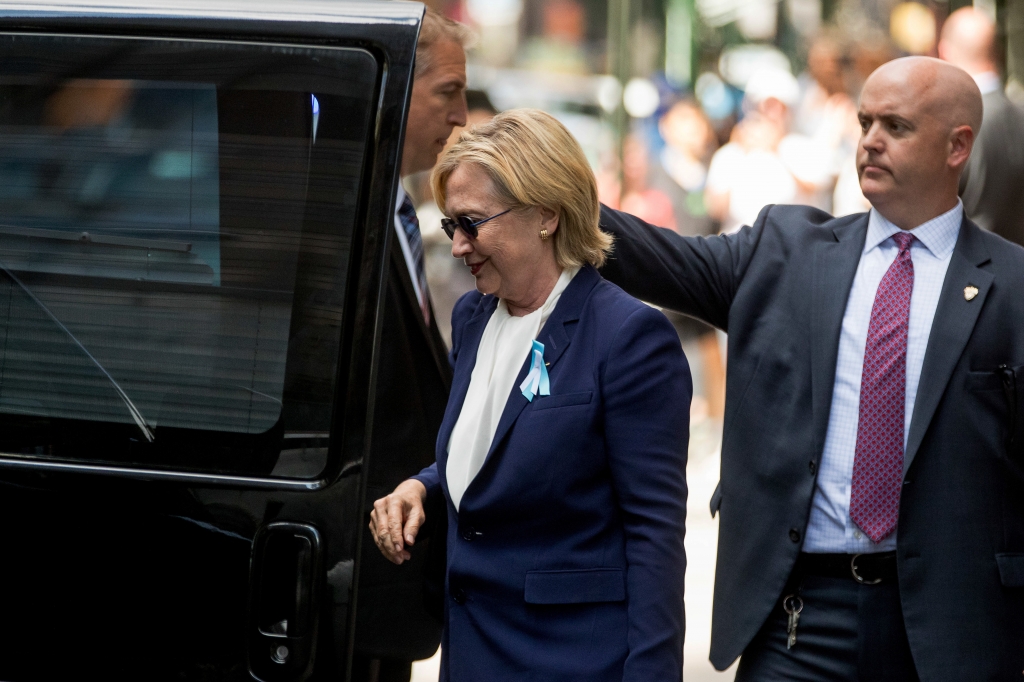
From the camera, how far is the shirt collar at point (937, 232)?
8.95 feet

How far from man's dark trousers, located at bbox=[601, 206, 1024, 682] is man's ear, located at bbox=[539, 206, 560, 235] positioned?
1.77 feet

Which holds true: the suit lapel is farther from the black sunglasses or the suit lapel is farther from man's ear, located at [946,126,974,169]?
man's ear, located at [946,126,974,169]

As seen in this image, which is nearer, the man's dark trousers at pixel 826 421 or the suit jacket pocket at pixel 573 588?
the suit jacket pocket at pixel 573 588

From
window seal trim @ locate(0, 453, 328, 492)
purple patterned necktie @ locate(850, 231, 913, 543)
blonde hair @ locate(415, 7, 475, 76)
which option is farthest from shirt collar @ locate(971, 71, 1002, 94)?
window seal trim @ locate(0, 453, 328, 492)

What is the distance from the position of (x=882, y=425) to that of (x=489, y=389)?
90 cm

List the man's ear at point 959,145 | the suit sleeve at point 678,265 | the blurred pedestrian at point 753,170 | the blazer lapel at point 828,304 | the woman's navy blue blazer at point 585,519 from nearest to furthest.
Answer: the woman's navy blue blazer at point 585,519 → the blazer lapel at point 828,304 → the man's ear at point 959,145 → the suit sleeve at point 678,265 → the blurred pedestrian at point 753,170

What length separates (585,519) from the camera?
2.17 m

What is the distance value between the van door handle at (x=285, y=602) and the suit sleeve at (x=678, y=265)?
3.75 ft

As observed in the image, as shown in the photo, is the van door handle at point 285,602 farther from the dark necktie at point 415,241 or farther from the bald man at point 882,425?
the bald man at point 882,425

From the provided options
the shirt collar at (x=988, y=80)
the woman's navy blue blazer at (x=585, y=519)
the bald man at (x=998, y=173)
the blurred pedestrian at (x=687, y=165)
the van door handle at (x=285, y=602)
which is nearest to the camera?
the van door handle at (x=285, y=602)

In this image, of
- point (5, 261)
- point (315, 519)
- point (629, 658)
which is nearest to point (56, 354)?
point (5, 261)

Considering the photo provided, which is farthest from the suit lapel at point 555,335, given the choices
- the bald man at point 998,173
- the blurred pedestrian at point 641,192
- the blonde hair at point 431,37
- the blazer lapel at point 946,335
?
the blurred pedestrian at point 641,192

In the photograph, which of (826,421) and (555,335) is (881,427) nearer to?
(826,421)

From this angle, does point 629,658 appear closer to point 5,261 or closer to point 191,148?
A: point 191,148
